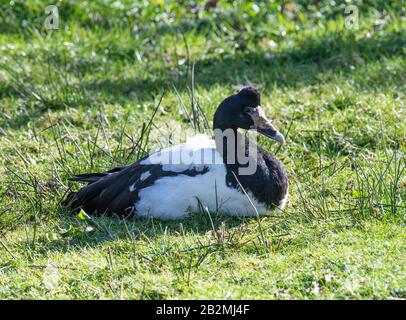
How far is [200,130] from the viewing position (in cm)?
707

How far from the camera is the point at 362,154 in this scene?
684 cm

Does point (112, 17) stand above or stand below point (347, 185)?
above

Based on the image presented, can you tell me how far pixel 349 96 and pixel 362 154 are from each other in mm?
1265

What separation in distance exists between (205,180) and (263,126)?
0.66 meters

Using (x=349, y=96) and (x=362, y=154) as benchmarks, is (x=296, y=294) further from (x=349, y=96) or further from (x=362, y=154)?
(x=349, y=96)

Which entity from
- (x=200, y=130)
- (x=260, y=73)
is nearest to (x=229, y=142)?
(x=200, y=130)

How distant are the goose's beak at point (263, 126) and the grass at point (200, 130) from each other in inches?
14.2

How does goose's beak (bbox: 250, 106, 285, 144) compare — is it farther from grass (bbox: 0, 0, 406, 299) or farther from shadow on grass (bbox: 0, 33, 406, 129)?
shadow on grass (bbox: 0, 33, 406, 129)

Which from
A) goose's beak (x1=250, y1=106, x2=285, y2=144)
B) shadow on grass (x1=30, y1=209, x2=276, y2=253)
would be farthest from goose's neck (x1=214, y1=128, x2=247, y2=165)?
shadow on grass (x1=30, y1=209, x2=276, y2=253)

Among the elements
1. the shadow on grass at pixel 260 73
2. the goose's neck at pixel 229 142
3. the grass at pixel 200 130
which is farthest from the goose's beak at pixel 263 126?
the shadow on grass at pixel 260 73

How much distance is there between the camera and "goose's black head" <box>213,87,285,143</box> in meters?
6.36

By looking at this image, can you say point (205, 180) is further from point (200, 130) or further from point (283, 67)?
point (283, 67)
